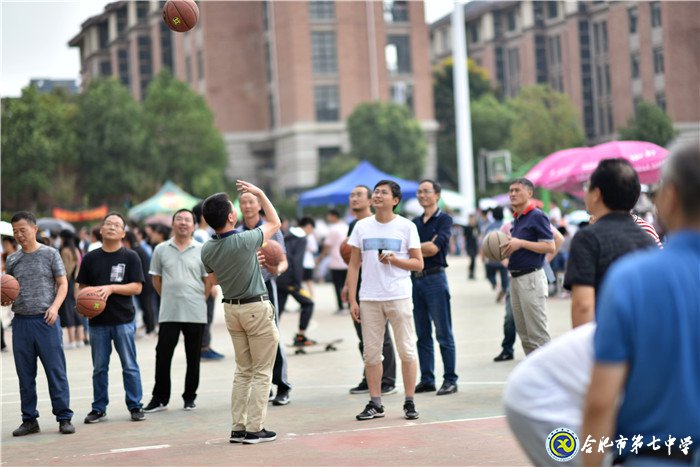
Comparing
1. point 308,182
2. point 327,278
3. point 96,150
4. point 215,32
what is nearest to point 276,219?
point 327,278

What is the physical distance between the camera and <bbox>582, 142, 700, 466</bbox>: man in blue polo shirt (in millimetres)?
3268

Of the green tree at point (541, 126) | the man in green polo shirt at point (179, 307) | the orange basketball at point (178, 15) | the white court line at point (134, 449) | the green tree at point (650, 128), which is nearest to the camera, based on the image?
the white court line at point (134, 449)

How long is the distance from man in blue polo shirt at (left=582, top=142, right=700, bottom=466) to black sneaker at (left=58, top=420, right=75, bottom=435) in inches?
267

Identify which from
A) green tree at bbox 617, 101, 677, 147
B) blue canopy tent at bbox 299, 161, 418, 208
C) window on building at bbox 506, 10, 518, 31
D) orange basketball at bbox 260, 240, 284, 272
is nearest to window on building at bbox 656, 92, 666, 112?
green tree at bbox 617, 101, 677, 147

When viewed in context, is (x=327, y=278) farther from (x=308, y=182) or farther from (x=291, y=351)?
(x=308, y=182)

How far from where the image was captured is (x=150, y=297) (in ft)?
60.2

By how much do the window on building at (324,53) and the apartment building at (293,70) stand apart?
0.07 metres

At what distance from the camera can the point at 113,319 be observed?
32.5 ft

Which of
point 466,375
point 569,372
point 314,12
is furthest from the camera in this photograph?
point 314,12

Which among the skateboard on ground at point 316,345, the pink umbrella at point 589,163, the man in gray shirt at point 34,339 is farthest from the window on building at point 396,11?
the man in gray shirt at point 34,339

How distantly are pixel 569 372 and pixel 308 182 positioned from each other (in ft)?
216

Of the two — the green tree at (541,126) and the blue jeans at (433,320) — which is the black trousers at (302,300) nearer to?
the blue jeans at (433,320)

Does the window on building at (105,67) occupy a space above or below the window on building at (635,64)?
above

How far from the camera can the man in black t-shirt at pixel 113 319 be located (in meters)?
9.86
